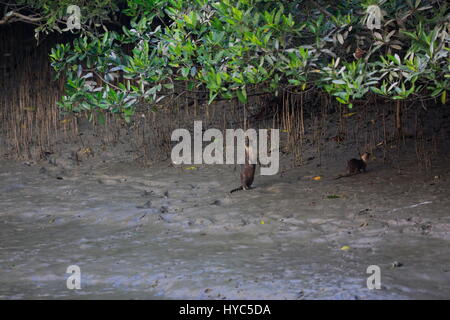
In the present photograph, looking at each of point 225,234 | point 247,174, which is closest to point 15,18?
point 247,174

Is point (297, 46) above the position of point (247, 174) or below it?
above

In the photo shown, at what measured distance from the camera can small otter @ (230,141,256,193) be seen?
5.97m

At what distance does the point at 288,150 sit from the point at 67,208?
2.53 m

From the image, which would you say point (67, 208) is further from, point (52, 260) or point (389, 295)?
point (389, 295)

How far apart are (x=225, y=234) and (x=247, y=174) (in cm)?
116

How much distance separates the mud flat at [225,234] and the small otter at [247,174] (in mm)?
114

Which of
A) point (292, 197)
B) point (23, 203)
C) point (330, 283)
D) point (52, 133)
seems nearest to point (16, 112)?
point (52, 133)

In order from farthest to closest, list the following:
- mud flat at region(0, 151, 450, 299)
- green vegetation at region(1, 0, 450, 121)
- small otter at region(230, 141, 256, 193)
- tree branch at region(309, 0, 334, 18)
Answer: small otter at region(230, 141, 256, 193) < tree branch at region(309, 0, 334, 18) < green vegetation at region(1, 0, 450, 121) < mud flat at region(0, 151, 450, 299)

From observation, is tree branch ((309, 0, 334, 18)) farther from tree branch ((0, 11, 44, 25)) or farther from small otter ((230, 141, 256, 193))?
tree branch ((0, 11, 44, 25))

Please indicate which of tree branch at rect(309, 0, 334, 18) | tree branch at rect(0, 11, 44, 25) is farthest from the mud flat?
tree branch at rect(0, 11, 44, 25)

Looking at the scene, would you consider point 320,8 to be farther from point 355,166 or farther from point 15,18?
point 15,18

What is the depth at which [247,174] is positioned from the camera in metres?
6.02

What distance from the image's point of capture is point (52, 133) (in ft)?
28.9

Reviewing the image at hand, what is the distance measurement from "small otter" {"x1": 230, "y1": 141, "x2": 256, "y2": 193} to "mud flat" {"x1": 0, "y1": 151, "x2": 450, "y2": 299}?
114 millimetres
